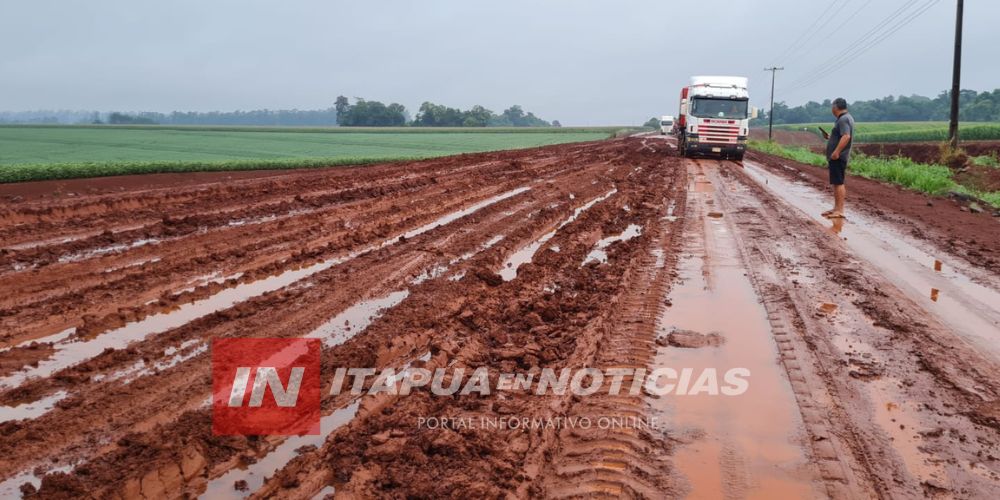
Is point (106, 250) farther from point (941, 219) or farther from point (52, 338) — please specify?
point (941, 219)

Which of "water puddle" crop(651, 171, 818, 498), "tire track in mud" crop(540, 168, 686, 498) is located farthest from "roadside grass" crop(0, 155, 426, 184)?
"water puddle" crop(651, 171, 818, 498)

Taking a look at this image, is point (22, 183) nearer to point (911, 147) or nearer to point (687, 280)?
point (687, 280)

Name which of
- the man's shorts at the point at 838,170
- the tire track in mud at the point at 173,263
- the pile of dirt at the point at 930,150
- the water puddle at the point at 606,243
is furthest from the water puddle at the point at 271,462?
the pile of dirt at the point at 930,150

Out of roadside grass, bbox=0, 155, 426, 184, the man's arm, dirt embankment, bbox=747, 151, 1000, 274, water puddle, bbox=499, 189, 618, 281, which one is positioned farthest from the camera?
roadside grass, bbox=0, 155, 426, 184

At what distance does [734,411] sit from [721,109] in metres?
23.8

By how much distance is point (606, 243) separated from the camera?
31.4ft

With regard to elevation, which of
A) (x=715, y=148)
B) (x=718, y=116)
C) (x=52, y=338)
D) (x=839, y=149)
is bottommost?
(x=52, y=338)

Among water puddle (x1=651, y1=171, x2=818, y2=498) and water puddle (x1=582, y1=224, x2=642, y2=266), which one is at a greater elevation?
water puddle (x1=582, y1=224, x2=642, y2=266)

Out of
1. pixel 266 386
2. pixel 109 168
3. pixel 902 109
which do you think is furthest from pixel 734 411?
pixel 902 109

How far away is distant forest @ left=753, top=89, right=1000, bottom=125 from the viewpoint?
9500cm

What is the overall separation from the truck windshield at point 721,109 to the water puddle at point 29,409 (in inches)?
986

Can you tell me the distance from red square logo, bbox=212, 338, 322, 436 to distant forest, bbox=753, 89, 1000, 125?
113 metres

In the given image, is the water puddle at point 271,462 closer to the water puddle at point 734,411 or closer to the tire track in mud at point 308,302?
the tire track in mud at point 308,302

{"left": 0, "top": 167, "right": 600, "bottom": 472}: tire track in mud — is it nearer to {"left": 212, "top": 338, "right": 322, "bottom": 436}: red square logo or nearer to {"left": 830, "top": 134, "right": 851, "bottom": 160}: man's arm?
{"left": 212, "top": 338, "right": 322, "bottom": 436}: red square logo
